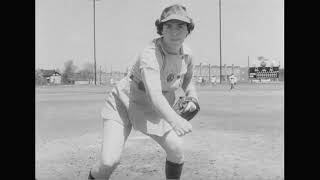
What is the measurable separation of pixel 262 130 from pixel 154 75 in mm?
4761

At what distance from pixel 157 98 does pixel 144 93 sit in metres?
0.37

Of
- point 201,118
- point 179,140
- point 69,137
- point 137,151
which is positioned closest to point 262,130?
point 201,118

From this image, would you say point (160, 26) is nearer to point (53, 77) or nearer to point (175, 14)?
point (175, 14)

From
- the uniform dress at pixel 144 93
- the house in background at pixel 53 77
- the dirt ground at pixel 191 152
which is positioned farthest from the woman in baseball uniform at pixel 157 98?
the house in background at pixel 53 77

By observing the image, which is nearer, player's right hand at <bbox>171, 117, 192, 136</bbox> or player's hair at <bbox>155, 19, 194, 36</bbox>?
player's right hand at <bbox>171, 117, 192, 136</bbox>

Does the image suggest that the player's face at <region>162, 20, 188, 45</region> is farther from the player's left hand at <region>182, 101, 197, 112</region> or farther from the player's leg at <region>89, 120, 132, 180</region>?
the player's leg at <region>89, 120, 132, 180</region>

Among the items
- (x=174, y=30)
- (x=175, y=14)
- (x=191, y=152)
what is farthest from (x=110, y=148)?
(x=191, y=152)

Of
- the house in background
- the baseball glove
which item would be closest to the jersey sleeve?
the baseball glove

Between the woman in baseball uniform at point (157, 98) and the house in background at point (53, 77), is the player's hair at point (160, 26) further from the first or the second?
the house in background at point (53, 77)

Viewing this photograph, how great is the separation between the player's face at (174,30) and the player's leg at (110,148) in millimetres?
790

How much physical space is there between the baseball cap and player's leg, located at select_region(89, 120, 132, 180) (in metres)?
0.91

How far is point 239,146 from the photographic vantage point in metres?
5.89

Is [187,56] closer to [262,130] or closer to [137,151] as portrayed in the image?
[137,151]

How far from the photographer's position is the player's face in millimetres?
3066
